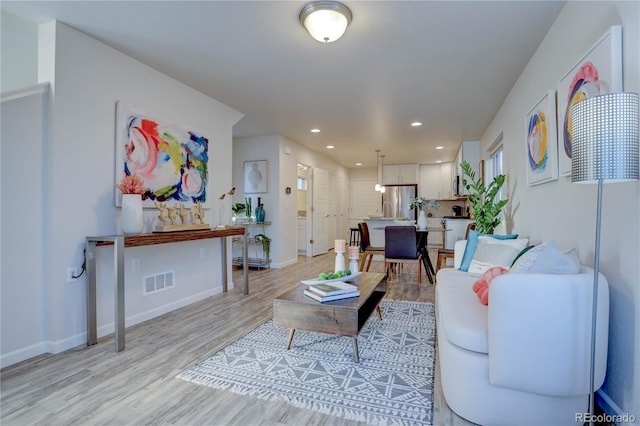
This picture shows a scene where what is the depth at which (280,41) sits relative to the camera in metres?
2.58

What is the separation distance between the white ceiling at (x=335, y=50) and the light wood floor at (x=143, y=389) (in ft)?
8.00

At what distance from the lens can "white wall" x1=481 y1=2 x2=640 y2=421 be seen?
141cm

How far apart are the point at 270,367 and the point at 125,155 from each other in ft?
7.33

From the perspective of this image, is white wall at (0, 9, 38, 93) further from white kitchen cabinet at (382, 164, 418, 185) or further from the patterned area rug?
white kitchen cabinet at (382, 164, 418, 185)

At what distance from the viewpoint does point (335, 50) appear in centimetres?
272

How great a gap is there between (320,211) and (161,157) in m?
4.82

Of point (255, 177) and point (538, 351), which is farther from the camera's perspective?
point (255, 177)

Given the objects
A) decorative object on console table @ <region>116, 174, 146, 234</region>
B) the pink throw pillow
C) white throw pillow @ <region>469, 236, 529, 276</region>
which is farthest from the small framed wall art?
the pink throw pillow

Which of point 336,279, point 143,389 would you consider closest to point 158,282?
point 143,389

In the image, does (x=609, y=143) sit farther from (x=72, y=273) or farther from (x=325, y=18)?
(x=72, y=273)

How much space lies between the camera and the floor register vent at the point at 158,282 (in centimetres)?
307

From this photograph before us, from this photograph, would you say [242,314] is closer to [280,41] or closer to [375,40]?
[280,41]

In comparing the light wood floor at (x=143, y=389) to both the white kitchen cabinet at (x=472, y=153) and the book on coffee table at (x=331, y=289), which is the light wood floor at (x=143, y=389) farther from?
the white kitchen cabinet at (x=472, y=153)

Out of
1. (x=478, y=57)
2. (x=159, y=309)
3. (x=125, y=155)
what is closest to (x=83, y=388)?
(x=159, y=309)
